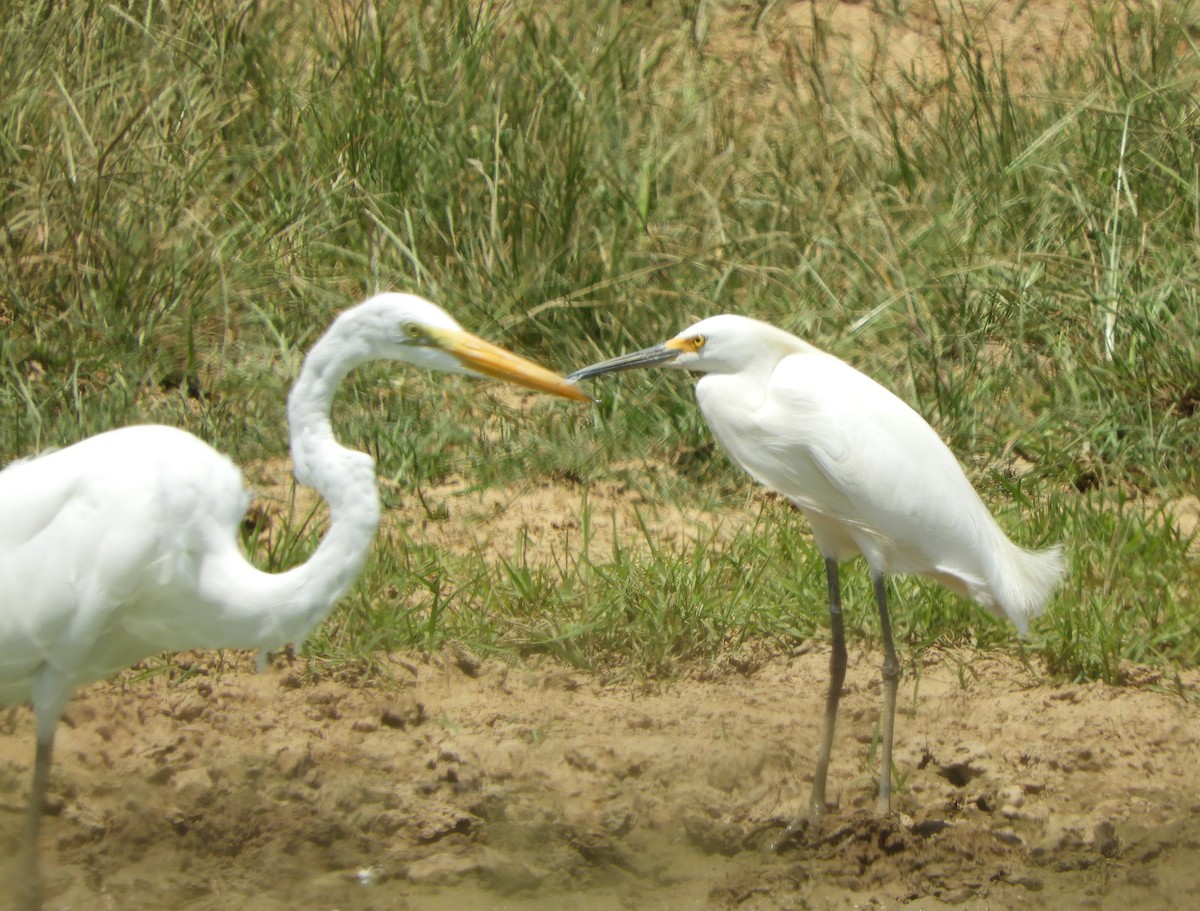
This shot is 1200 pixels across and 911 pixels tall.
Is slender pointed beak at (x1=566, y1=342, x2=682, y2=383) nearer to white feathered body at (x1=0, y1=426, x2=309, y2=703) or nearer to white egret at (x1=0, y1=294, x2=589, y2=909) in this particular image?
white egret at (x1=0, y1=294, x2=589, y2=909)

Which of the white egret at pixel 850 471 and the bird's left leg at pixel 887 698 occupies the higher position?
the white egret at pixel 850 471

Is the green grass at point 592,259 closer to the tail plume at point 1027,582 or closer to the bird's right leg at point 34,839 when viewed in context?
the tail plume at point 1027,582

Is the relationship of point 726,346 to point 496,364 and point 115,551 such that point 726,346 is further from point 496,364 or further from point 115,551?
point 115,551

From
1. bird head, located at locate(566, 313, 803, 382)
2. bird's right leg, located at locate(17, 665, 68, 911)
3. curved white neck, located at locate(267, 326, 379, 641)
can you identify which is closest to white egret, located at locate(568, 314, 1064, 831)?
bird head, located at locate(566, 313, 803, 382)

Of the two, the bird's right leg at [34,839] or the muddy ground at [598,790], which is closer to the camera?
the bird's right leg at [34,839]

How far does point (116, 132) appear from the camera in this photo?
505 centimetres

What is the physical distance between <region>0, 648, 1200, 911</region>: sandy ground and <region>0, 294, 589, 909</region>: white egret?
0.40 metres

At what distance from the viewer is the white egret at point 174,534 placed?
2.89 m

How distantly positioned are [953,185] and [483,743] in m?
2.92

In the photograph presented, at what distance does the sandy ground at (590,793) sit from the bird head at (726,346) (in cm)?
83

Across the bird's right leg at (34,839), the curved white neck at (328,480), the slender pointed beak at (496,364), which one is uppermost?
the slender pointed beak at (496,364)

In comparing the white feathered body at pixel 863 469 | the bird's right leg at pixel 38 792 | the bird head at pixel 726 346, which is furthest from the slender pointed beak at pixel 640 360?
the bird's right leg at pixel 38 792

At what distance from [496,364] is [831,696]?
1.17m

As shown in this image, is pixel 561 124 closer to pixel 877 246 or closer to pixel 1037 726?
pixel 877 246
